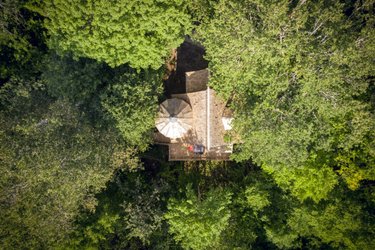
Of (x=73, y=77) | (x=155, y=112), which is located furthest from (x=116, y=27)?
(x=155, y=112)

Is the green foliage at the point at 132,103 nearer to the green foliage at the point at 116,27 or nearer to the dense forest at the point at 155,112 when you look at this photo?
the dense forest at the point at 155,112

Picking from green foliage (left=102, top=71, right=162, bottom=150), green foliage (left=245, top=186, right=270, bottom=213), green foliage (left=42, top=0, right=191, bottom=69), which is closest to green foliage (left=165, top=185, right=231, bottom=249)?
green foliage (left=245, top=186, right=270, bottom=213)

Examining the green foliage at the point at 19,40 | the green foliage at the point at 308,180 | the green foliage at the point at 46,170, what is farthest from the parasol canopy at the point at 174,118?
the green foliage at the point at 19,40

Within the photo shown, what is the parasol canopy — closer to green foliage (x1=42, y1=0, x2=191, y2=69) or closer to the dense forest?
the dense forest

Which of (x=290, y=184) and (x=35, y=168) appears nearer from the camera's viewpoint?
(x=35, y=168)

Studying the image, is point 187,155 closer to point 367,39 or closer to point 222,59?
point 222,59

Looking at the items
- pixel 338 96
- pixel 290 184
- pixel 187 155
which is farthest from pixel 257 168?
pixel 338 96

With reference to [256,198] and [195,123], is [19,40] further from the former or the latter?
[256,198]
